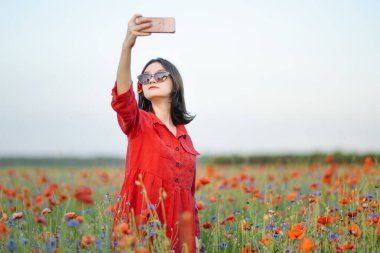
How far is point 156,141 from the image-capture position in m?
3.02

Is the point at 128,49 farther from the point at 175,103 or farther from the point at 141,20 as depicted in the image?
the point at 175,103

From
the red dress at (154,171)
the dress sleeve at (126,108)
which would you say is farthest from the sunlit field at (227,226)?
the dress sleeve at (126,108)

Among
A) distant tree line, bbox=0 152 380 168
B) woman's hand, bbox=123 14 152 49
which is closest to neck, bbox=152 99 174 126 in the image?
woman's hand, bbox=123 14 152 49

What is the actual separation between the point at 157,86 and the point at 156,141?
1.35ft

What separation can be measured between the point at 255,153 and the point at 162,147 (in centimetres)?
1052

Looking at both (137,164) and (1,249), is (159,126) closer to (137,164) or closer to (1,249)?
(137,164)

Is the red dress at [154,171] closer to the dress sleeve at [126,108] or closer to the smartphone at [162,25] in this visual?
the dress sleeve at [126,108]

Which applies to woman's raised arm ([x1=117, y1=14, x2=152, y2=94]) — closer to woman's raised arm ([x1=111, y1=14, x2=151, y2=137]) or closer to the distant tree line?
woman's raised arm ([x1=111, y1=14, x2=151, y2=137])

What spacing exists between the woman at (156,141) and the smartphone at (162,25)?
A: 0.10ft

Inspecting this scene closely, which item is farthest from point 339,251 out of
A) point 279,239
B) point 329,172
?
point 329,172

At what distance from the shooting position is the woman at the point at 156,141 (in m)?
2.71

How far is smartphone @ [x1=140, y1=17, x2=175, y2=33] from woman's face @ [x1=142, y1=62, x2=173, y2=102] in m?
0.68

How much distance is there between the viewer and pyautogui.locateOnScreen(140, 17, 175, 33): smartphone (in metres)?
2.57

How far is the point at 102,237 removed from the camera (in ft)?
8.21
